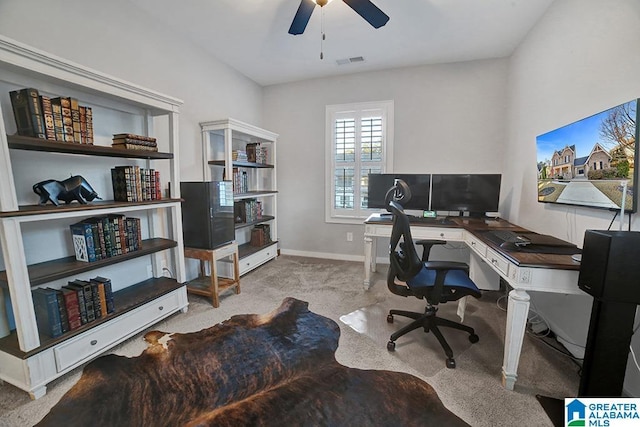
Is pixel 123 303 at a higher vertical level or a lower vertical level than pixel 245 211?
lower

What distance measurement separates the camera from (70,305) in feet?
5.49

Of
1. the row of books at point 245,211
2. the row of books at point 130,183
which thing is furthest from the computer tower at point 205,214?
the row of books at point 245,211

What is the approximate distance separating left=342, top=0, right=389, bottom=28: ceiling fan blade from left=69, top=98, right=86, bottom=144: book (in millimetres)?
1953

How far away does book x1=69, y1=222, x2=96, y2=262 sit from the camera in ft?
6.01

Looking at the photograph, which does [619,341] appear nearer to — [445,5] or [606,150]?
[606,150]

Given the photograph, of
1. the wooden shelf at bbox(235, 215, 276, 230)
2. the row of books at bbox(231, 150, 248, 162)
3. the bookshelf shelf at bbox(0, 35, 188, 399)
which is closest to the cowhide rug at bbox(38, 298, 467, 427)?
the bookshelf shelf at bbox(0, 35, 188, 399)

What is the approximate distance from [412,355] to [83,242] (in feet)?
8.11

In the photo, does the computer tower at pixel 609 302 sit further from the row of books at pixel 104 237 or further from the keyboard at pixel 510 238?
the row of books at pixel 104 237

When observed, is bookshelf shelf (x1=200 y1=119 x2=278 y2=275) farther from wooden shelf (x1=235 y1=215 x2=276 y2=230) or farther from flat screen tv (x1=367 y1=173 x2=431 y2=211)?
flat screen tv (x1=367 y1=173 x2=431 y2=211)

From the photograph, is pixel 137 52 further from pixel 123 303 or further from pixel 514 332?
pixel 514 332

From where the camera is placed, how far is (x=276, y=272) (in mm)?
3518

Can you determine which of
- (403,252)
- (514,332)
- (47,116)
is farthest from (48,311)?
(514,332)

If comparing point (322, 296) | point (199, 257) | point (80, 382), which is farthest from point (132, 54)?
point (322, 296)

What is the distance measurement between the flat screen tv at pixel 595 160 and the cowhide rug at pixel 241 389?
1.54 metres
